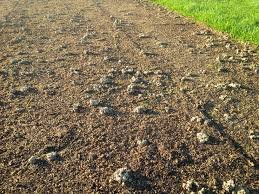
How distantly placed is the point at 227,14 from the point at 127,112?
7.21 meters

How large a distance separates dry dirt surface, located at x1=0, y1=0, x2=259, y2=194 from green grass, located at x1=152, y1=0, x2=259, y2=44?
1.77 feet

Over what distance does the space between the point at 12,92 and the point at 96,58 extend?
223cm

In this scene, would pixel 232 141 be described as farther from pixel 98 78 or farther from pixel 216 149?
pixel 98 78

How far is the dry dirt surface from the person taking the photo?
4352 mm

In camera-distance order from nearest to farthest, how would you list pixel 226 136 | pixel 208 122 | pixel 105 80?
pixel 226 136 < pixel 208 122 < pixel 105 80

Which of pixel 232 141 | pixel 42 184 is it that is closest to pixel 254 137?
pixel 232 141

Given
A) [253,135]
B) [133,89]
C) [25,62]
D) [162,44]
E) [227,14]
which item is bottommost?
[227,14]

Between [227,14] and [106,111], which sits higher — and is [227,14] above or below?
below

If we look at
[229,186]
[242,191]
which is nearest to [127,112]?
[229,186]

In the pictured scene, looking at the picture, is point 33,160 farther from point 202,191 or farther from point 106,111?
point 202,191

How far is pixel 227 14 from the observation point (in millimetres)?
11781

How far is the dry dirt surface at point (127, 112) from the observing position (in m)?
4.35

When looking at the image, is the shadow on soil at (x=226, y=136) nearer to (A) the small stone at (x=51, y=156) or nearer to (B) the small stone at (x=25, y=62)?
(A) the small stone at (x=51, y=156)

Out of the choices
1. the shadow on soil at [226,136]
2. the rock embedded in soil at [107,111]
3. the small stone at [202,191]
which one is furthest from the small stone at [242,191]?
the rock embedded in soil at [107,111]
